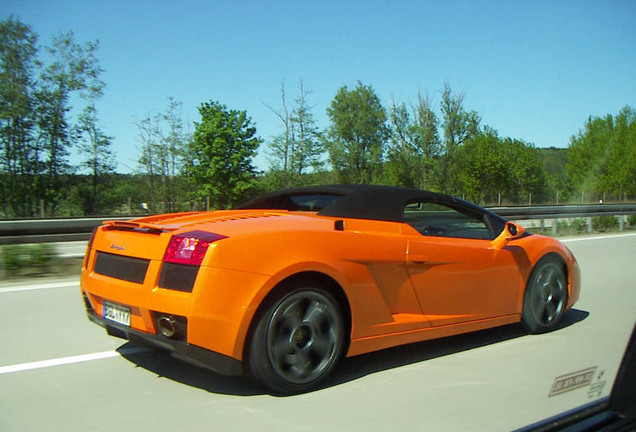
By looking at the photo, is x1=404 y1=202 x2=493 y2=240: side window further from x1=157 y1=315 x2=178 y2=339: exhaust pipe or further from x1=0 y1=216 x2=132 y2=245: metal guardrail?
x1=0 y1=216 x2=132 y2=245: metal guardrail

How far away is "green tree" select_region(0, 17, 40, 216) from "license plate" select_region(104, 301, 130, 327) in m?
4.71

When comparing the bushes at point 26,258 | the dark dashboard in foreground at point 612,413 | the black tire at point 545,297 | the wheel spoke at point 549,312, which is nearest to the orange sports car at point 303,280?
the black tire at point 545,297

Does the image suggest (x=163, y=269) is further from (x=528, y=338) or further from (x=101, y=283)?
(x=528, y=338)

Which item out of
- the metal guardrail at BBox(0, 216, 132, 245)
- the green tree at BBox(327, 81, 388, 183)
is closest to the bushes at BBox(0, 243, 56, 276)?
the metal guardrail at BBox(0, 216, 132, 245)

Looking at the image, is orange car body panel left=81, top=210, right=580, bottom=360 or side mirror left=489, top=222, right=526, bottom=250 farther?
side mirror left=489, top=222, right=526, bottom=250

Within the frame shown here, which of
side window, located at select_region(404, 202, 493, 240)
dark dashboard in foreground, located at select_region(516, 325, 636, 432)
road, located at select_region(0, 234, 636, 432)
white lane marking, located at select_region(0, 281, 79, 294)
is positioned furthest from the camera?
white lane marking, located at select_region(0, 281, 79, 294)

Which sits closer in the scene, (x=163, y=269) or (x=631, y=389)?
(x=631, y=389)

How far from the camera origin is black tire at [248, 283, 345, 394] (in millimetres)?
3072

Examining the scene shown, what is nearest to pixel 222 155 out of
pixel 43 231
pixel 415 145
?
pixel 415 145

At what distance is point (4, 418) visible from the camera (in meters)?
2.82

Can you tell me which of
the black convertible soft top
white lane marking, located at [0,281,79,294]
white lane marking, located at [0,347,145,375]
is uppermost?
the black convertible soft top

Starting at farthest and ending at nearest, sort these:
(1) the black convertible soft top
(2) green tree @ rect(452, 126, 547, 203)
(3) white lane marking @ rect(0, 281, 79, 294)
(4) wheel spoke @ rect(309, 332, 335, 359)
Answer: (2) green tree @ rect(452, 126, 547, 203) < (3) white lane marking @ rect(0, 281, 79, 294) < (1) the black convertible soft top < (4) wheel spoke @ rect(309, 332, 335, 359)

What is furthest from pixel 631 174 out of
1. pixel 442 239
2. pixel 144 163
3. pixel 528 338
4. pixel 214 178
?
pixel 214 178

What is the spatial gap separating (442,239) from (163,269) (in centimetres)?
199
